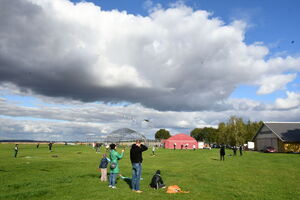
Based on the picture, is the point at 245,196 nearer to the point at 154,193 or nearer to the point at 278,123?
the point at 154,193

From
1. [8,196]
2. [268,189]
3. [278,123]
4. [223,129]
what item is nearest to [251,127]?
[223,129]

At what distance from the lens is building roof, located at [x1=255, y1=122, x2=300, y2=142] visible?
63.7 m

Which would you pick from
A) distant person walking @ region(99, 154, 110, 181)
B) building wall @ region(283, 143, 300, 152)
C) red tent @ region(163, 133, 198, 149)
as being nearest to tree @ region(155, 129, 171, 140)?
red tent @ region(163, 133, 198, 149)

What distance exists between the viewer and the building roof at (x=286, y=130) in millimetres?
63662

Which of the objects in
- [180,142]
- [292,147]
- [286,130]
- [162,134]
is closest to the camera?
[292,147]

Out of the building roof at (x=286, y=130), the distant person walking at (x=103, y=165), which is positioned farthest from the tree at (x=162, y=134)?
the distant person walking at (x=103, y=165)

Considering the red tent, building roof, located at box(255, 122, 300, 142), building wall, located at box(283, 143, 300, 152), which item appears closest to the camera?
building wall, located at box(283, 143, 300, 152)

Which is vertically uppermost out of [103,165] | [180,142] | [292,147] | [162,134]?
[162,134]

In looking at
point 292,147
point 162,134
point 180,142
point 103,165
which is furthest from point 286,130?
point 162,134

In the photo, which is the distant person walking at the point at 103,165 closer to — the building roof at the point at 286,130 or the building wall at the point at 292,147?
the building roof at the point at 286,130

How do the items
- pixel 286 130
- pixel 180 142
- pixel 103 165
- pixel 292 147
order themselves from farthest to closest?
1. pixel 180 142
2. pixel 286 130
3. pixel 292 147
4. pixel 103 165

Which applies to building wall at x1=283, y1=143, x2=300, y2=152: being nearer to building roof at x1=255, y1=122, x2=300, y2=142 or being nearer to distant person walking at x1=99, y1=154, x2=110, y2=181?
building roof at x1=255, y1=122, x2=300, y2=142

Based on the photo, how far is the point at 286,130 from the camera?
6838cm

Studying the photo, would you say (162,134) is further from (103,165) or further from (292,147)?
(103,165)
